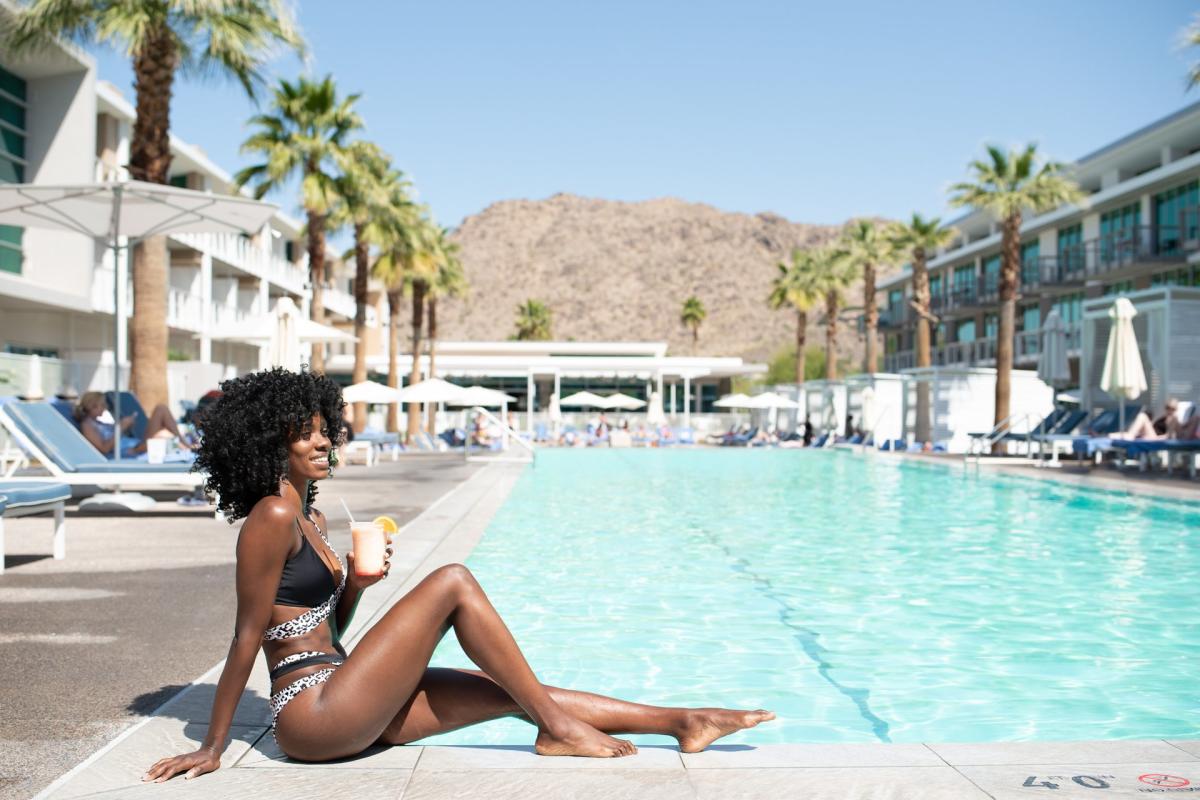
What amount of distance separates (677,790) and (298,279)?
48.2 meters

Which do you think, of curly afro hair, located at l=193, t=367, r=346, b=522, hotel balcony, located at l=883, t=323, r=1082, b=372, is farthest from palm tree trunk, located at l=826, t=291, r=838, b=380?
curly afro hair, located at l=193, t=367, r=346, b=522

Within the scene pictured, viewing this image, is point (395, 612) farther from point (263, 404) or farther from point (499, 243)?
point (499, 243)

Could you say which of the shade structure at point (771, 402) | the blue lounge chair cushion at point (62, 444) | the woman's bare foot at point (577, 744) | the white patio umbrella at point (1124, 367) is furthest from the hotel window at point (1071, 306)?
the woman's bare foot at point (577, 744)

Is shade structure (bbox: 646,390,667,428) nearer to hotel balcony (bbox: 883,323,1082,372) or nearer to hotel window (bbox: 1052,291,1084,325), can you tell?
hotel balcony (bbox: 883,323,1082,372)

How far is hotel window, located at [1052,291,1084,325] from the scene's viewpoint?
40.6 m

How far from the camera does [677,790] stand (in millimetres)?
2961

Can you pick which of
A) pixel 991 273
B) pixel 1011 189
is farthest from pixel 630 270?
pixel 1011 189

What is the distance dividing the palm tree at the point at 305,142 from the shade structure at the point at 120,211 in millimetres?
10517

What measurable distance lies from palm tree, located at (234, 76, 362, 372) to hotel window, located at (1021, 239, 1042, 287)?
27.1 metres

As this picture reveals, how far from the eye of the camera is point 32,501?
23.8 feet

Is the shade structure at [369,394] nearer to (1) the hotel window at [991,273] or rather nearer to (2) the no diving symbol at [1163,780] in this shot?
(2) the no diving symbol at [1163,780]

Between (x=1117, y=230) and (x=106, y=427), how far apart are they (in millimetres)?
33250

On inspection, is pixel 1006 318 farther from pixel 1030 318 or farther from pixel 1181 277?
pixel 1030 318

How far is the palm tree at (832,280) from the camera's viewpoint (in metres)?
42.4
